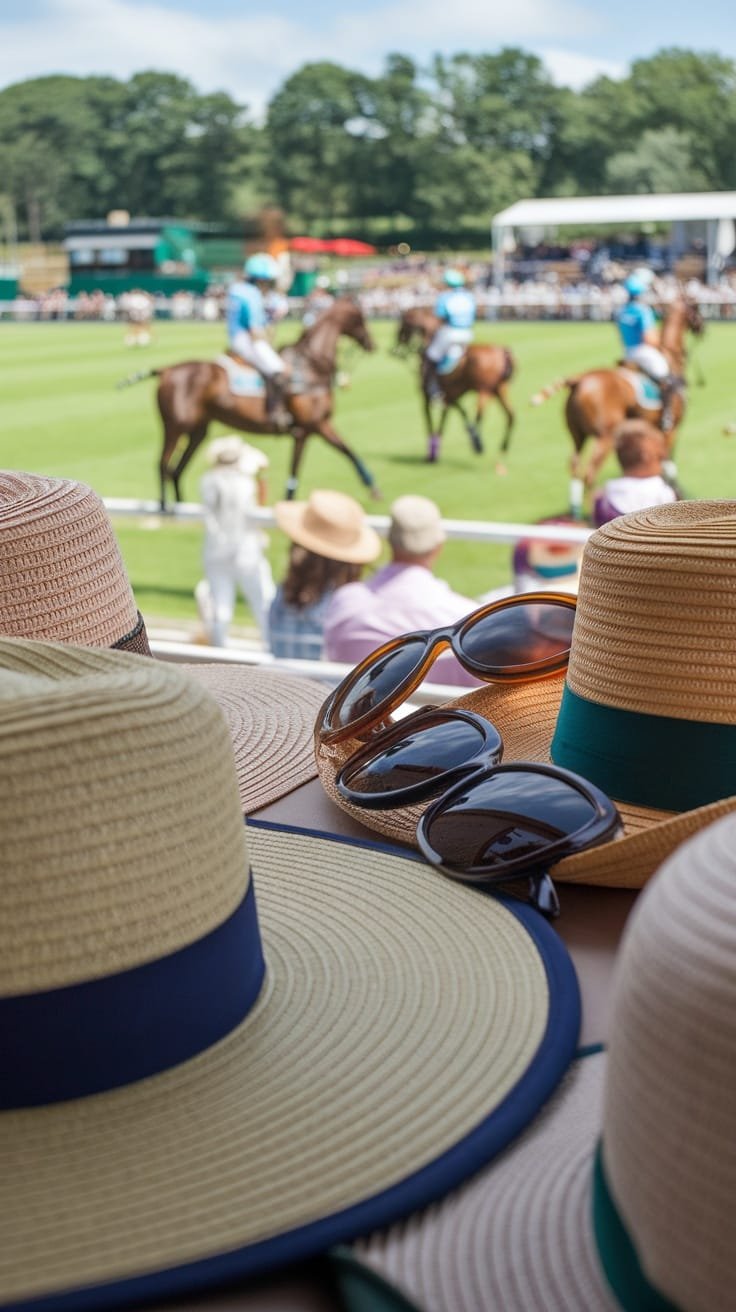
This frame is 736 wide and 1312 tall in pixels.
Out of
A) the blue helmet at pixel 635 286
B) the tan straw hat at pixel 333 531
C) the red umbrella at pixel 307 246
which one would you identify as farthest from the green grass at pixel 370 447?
the red umbrella at pixel 307 246

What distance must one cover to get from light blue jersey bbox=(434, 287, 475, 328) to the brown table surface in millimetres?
12367

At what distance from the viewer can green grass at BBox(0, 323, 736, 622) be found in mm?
9446

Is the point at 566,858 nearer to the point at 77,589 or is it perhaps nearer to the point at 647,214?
the point at 77,589

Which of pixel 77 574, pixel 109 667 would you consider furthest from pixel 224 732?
pixel 77 574

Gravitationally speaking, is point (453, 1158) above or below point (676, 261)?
below

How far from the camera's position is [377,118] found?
70.1 m

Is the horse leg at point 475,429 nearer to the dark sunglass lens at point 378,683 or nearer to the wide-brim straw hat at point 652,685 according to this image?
the dark sunglass lens at point 378,683

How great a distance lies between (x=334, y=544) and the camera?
493 centimetres

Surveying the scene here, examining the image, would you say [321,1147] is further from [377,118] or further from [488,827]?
[377,118]

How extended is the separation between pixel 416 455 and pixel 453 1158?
12.9 m

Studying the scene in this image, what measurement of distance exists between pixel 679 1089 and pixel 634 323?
11.7 metres

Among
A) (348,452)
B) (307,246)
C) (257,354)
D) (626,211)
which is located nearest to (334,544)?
(348,452)

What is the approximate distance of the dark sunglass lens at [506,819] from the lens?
3.19ft

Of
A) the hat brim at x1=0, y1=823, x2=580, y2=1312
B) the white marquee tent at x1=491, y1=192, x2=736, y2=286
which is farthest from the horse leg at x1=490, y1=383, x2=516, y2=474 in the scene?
the white marquee tent at x1=491, y1=192, x2=736, y2=286
